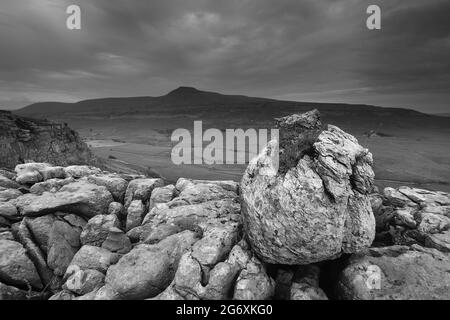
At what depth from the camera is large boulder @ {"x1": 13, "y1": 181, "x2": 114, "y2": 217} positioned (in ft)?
58.5

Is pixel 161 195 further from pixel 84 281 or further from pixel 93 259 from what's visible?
pixel 84 281

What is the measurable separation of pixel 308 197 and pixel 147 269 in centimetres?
880

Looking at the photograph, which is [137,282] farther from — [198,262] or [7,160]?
[7,160]

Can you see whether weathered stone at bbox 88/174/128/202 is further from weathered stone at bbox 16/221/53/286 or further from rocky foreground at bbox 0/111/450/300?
weathered stone at bbox 16/221/53/286

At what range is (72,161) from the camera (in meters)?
39.9

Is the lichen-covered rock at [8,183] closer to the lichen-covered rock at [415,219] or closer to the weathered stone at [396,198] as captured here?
the lichen-covered rock at [415,219]

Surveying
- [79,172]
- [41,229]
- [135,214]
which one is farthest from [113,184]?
[41,229]

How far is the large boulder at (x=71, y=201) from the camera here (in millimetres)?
17828

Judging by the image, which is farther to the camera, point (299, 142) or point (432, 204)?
point (432, 204)

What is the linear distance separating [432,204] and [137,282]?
18490 millimetres

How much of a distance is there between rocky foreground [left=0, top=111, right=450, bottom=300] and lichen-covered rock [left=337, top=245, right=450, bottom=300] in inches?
1.8

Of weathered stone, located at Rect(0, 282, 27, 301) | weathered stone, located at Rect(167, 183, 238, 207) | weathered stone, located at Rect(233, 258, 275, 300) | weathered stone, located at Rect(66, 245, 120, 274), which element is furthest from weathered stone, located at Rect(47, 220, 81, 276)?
weathered stone, located at Rect(233, 258, 275, 300)

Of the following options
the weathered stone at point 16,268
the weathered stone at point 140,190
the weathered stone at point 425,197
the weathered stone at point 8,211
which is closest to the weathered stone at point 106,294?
the weathered stone at point 16,268
